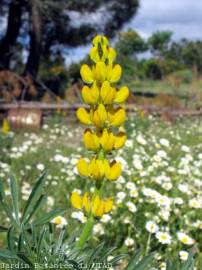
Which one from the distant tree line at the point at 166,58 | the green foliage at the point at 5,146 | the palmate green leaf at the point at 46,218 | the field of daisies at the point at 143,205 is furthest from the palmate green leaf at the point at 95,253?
the distant tree line at the point at 166,58

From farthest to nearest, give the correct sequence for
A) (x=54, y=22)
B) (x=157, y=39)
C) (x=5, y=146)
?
1. (x=157, y=39)
2. (x=54, y=22)
3. (x=5, y=146)

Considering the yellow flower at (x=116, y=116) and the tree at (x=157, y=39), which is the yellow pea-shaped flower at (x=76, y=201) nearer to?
the yellow flower at (x=116, y=116)

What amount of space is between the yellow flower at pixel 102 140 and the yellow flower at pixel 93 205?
12 centimetres

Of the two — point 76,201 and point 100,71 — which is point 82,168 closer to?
point 76,201

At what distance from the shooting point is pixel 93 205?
3.76 ft

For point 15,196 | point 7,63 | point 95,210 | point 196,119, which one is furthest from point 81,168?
point 7,63

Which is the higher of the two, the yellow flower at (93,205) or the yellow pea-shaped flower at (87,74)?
the yellow pea-shaped flower at (87,74)

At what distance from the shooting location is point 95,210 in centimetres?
114

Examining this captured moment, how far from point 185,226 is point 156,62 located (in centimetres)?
3544

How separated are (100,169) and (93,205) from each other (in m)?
0.09

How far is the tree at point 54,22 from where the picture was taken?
47.0 feet

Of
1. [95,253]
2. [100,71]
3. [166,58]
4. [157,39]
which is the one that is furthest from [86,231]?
[157,39]

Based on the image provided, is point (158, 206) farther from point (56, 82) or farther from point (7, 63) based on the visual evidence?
point (56, 82)

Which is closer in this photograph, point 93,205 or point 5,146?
point 93,205
